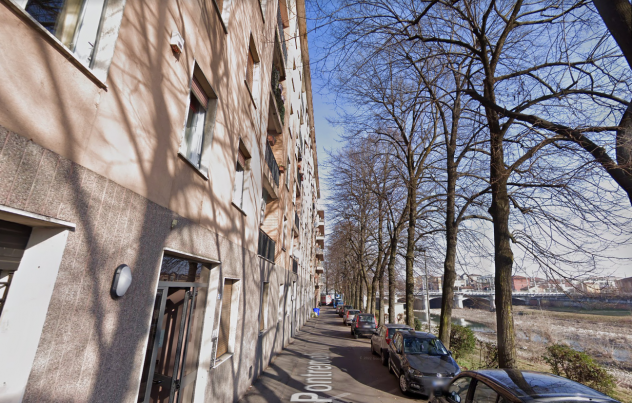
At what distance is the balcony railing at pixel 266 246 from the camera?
10414mm

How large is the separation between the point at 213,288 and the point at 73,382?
336 cm

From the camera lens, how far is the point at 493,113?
7625 millimetres

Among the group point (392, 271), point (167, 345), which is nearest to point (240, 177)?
point (167, 345)

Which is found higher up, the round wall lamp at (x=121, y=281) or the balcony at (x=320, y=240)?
the balcony at (x=320, y=240)

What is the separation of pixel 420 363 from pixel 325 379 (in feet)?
10.3

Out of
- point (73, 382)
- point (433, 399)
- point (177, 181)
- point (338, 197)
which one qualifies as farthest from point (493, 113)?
point (338, 197)

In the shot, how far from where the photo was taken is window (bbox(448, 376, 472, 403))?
4.56m

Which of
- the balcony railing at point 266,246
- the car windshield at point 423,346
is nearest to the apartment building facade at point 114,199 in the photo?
the balcony railing at point 266,246

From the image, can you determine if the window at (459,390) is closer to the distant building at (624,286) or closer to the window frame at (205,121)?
the distant building at (624,286)

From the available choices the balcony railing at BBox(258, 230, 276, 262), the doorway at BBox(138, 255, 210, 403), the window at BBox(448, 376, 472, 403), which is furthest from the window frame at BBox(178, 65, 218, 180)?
the window at BBox(448, 376, 472, 403)

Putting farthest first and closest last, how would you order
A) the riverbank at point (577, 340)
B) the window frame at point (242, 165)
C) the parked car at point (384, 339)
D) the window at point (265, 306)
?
the riverbank at point (577, 340), the parked car at point (384, 339), the window at point (265, 306), the window frame at point (242, 165)

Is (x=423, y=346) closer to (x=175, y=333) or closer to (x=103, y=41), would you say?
(x=175, y=333)

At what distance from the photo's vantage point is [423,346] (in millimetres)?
9367

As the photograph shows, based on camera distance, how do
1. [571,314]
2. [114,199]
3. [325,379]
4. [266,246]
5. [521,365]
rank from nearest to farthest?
[114,199], [325,379], [266,246], [521,365], [571,314]
